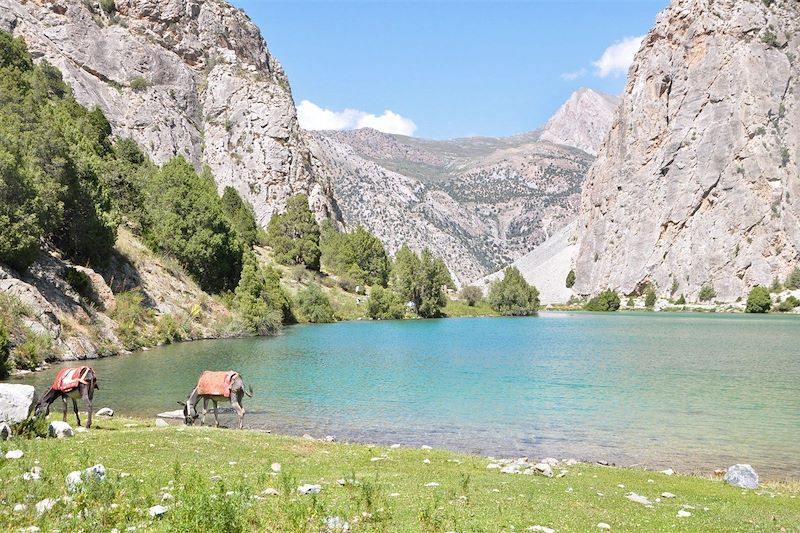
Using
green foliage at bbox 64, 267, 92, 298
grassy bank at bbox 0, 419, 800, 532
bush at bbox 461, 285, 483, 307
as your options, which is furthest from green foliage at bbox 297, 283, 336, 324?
grassy bank at bbox 0, 419, 800, 532

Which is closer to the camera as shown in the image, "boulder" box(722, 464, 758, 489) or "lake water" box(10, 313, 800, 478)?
"boulder" box(722, 464, 758, 489)

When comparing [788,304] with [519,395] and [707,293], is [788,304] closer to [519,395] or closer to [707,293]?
[707,293]

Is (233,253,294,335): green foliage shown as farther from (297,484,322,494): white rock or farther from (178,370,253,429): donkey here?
(297,484,322,494): white rock

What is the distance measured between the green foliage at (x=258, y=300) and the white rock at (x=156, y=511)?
6025 centimetres

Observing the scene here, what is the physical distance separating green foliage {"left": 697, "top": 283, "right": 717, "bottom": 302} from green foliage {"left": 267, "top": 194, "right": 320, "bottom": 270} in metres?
101

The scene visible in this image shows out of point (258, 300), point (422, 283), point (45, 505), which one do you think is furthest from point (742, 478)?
point (422, 283)

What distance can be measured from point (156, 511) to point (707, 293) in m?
167

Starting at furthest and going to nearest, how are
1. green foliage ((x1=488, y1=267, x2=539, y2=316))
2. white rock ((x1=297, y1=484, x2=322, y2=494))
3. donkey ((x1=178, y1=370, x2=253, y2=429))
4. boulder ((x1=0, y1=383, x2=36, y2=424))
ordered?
green foliage ((x1=488, y1=267, x2=539, y2=316)) → donkey ((x1=178, y1=370, x2=253, y2=429)) → boulder ((x1=0, y1=383, x2=36, y2=424)) → white rock ((x1=297, y1=484, x2=322, y2=494))

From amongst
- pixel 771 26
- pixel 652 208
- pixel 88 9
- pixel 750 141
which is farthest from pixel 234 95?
pixel 771 26

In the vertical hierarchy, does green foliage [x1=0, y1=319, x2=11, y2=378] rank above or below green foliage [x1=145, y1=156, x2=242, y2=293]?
below

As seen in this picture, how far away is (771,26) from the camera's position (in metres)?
158

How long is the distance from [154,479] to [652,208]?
182 m

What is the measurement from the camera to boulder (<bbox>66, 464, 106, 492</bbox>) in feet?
32.8

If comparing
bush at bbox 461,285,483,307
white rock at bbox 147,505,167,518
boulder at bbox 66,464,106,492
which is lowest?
white rock at bbox 147,505,167,518
